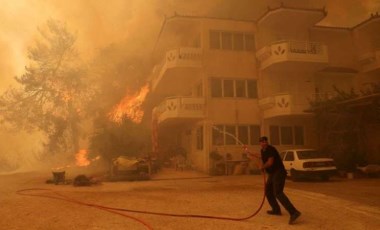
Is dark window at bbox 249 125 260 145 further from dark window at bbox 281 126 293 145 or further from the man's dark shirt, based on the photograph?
the man's dark shirt

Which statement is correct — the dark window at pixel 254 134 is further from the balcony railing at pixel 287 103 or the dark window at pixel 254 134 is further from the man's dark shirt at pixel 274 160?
the man's dark shirt at pixel 274 160

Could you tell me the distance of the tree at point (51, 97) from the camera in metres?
35.2

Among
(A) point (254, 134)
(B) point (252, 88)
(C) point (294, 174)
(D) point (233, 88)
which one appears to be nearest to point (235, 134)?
(A) point (254, 134)

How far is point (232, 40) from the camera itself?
2150 centimetres

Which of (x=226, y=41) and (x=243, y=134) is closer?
(x=243, y=134)

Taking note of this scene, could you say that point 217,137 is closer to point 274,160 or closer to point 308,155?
point 308,155

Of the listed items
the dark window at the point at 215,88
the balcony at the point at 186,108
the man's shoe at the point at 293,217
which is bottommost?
the man's shoe at the point at 293,217

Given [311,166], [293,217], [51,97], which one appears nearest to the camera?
[293,217]

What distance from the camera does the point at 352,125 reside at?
17.7m

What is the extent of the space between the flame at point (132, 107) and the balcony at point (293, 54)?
12.7 meters

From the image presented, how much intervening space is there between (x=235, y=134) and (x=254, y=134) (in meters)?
1.39

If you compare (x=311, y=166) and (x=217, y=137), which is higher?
(x=217, y=137)

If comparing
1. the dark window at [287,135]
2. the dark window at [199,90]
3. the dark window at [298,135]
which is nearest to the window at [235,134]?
the dark window at [287,135]

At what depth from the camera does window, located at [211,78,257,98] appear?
20.8 metres
